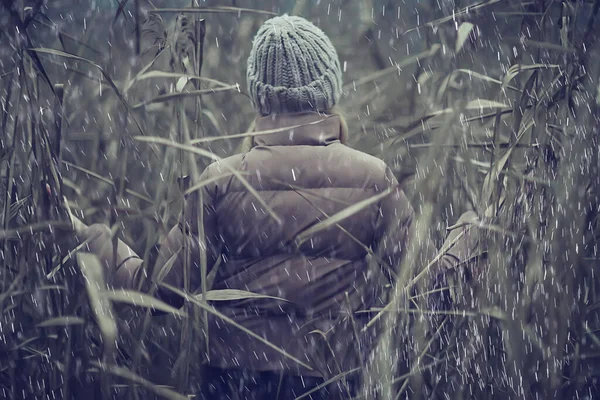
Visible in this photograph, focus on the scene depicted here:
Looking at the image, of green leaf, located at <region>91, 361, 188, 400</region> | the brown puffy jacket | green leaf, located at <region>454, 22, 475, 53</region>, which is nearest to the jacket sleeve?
the brown puffy jacket

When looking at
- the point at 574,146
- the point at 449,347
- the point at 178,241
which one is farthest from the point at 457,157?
the point at 178,241

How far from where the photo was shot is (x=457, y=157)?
97 centimetres

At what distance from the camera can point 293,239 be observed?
3.59 ft

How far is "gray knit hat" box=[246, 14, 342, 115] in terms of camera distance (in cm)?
115

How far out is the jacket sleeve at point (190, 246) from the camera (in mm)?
817

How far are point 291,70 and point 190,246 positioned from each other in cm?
42

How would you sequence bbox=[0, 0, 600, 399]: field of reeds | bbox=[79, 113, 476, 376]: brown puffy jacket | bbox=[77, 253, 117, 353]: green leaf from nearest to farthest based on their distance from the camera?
bbox=[77, 253, 117, 353]: green leaf < bbox=[0, 0, 600, 399]: field of reeds < bbox=[79, 113, 476, 376]: brown puffy jacket

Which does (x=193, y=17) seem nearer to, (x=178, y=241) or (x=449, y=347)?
(x=178, y=241)

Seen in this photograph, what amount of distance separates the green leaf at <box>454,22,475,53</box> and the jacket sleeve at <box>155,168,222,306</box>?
1.14ft

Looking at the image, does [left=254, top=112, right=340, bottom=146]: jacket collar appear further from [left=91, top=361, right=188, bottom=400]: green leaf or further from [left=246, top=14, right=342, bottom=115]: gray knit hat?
[left=91, top=361, right=188, bottom=400]: green leaf

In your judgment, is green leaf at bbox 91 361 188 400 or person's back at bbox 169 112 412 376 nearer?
green leaf at bbox 91 361 188 400

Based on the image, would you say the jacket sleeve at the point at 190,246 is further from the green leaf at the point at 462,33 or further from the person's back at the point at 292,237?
the green leaf at the point at 462,33

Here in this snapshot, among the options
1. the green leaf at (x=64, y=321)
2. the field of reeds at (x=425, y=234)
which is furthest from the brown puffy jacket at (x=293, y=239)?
the green leaf at (x=64, y=321)

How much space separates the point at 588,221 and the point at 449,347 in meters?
0.25
